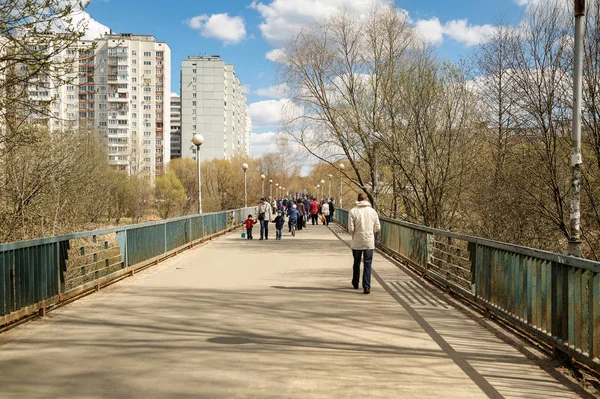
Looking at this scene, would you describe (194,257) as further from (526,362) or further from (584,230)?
(526,362)

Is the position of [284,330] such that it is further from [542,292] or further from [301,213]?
[301,213]

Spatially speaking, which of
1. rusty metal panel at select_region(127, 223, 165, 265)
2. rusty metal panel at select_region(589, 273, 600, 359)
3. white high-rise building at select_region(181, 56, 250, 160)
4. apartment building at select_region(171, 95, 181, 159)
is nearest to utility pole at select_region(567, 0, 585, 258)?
rusty metal panel at select_region(589, 273, 600, 359)

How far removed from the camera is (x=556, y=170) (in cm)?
1596

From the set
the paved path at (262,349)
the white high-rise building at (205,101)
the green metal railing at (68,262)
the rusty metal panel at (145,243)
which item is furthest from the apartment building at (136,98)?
the paved path at (262,349)

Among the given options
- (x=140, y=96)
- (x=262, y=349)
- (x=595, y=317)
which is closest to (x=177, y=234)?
(x=262, y=349)

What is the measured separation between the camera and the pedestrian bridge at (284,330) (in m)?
4.88

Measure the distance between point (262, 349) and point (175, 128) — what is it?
15444 cm

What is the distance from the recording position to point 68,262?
31.0 ft

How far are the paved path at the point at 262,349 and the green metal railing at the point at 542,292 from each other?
15.6 inches

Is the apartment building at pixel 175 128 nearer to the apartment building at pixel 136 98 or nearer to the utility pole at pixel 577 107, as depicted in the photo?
the apartment building at pixel 136 98

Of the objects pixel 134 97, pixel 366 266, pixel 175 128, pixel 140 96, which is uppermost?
pixel 140 96

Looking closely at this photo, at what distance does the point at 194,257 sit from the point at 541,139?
33.8 feet

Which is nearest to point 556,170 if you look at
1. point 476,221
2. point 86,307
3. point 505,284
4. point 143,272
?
point 476,221

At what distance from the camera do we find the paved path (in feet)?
15.6
